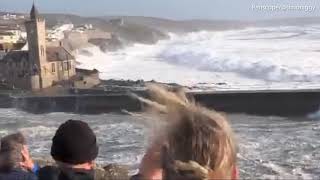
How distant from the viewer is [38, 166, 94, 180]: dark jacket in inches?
80.4

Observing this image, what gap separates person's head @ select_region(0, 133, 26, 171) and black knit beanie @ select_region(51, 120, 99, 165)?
26.2 inches

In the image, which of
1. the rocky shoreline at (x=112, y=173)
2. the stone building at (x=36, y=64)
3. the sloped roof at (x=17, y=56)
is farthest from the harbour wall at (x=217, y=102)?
the rocky shoreline at (x=112, y=173)

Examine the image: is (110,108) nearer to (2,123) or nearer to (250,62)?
(2,123)

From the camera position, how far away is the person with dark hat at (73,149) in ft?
6.61

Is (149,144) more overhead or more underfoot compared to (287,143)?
more overhead

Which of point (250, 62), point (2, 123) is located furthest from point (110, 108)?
point (250, 62)

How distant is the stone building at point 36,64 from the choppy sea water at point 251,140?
8.35 metres

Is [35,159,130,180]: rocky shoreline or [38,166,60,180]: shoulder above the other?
[38,166,60,180]: shoulder

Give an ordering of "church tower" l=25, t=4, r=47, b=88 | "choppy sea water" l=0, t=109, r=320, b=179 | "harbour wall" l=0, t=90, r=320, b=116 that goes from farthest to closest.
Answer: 1. "church tower" l=25, t=4, r=47, b=88
2. "harbour wall" l=0, t=90, r=320, b=116
3. "choppy sea water" l=0, t=109, r=320, b=179

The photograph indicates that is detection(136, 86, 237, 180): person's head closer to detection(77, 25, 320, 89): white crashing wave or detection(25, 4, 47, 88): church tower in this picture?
detection(77, 25, 320, 89): white crashing wave

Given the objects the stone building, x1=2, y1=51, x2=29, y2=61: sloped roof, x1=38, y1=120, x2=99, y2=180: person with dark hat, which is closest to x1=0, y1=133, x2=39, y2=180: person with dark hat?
x1=38, y1=120, x2=99, y2=180: person with dark hat

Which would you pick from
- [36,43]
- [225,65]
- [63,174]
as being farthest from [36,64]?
[63,174]

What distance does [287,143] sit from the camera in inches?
594

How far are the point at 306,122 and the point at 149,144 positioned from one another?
19.2 m
